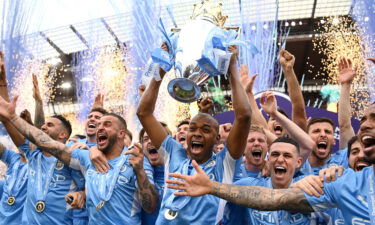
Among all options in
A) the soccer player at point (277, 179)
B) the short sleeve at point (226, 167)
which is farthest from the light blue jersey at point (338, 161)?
the short sleeve at point (226, 167)

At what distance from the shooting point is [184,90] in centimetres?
323

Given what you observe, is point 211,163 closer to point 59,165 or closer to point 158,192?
point 158,192

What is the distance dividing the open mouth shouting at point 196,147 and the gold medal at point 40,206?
168 cm

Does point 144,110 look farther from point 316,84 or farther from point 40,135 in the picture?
point 316,84

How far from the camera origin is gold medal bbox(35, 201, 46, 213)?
14.4 feet

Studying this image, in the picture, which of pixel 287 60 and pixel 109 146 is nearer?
pixel 109 146

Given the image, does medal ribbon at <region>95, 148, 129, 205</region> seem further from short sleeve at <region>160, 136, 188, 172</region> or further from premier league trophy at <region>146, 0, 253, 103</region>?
premier league trophy at <region>146, 0, 253, 103</region>

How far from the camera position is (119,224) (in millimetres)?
3883

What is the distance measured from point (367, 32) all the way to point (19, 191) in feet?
38.7

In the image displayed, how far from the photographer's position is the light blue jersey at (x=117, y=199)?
389 centimetres

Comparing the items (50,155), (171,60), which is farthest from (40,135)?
(171,60)

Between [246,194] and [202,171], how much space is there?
31 centimetres

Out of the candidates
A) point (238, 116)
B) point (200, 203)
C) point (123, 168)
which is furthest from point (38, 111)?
point (238, 116)

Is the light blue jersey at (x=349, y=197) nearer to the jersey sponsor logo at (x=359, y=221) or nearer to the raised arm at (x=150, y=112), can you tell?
the jersey sponsor logo at (x=359, y=221)
